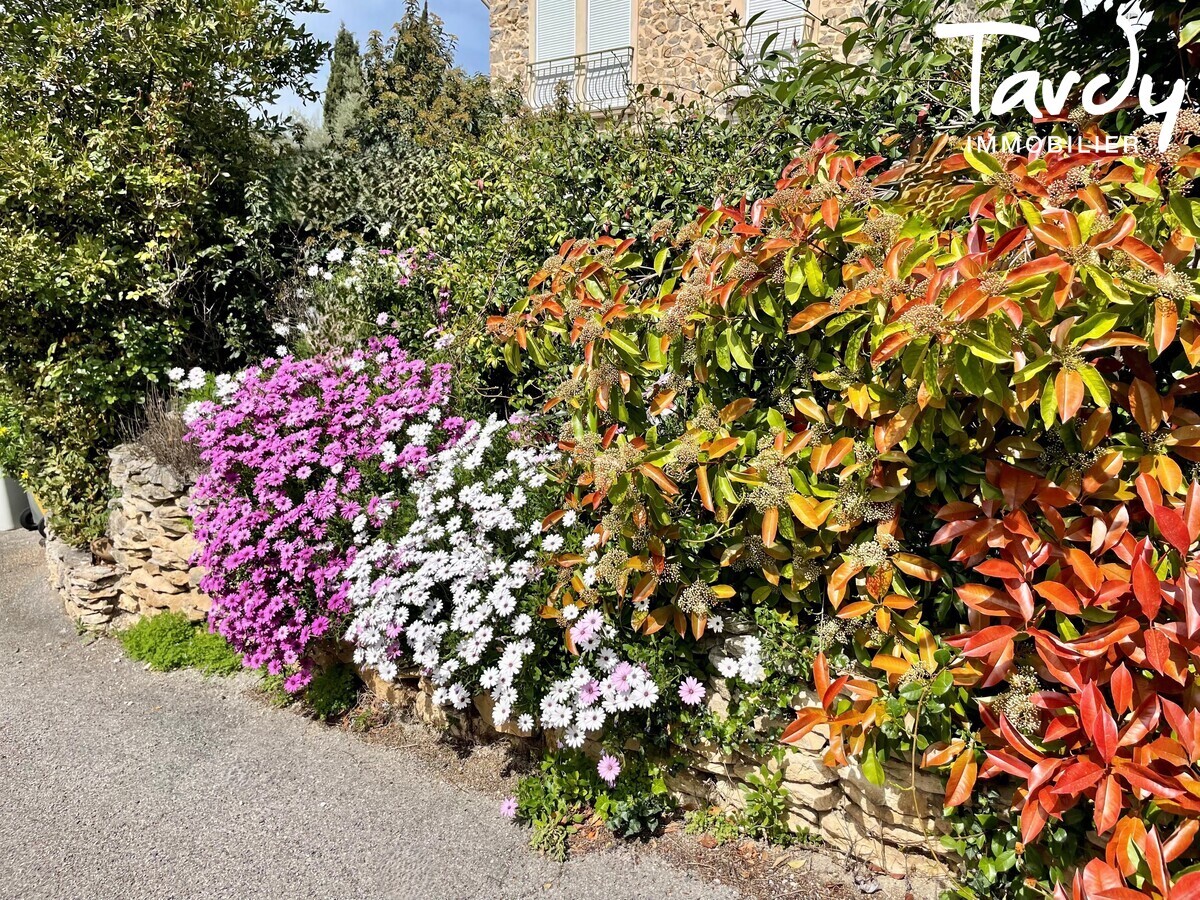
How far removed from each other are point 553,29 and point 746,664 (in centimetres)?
1210

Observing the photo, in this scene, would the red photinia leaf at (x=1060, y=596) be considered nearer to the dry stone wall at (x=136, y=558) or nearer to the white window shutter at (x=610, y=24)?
the dry stone wall at (x=136, y=558)

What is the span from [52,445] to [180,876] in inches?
143

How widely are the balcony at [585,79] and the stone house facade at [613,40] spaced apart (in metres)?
0.02

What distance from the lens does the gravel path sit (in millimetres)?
2377

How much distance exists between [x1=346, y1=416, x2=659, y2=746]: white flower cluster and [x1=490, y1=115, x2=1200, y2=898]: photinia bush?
270 millimetres

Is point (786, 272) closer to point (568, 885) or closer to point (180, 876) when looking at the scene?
point (568, 885)

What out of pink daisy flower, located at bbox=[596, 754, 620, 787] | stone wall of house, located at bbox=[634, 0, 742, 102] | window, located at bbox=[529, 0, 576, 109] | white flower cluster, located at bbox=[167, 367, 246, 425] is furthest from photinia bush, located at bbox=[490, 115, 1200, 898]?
window, located at bbox=[529, 0, 576, 109]

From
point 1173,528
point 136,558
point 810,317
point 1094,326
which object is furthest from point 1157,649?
point 136,558

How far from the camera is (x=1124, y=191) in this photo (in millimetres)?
1801

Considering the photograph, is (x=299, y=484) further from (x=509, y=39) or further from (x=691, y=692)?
(x=509, y=39)

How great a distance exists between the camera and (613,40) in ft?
37.3

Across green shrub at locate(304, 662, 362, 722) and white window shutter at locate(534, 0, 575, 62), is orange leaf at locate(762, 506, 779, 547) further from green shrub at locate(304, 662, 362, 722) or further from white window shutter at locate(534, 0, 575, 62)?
white window shutter at locate(534, 0, 575, 62)

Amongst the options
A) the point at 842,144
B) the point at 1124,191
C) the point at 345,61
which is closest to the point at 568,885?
the point at 1124,191

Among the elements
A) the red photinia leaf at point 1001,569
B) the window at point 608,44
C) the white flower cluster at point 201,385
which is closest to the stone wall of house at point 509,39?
the window at point 608,44
